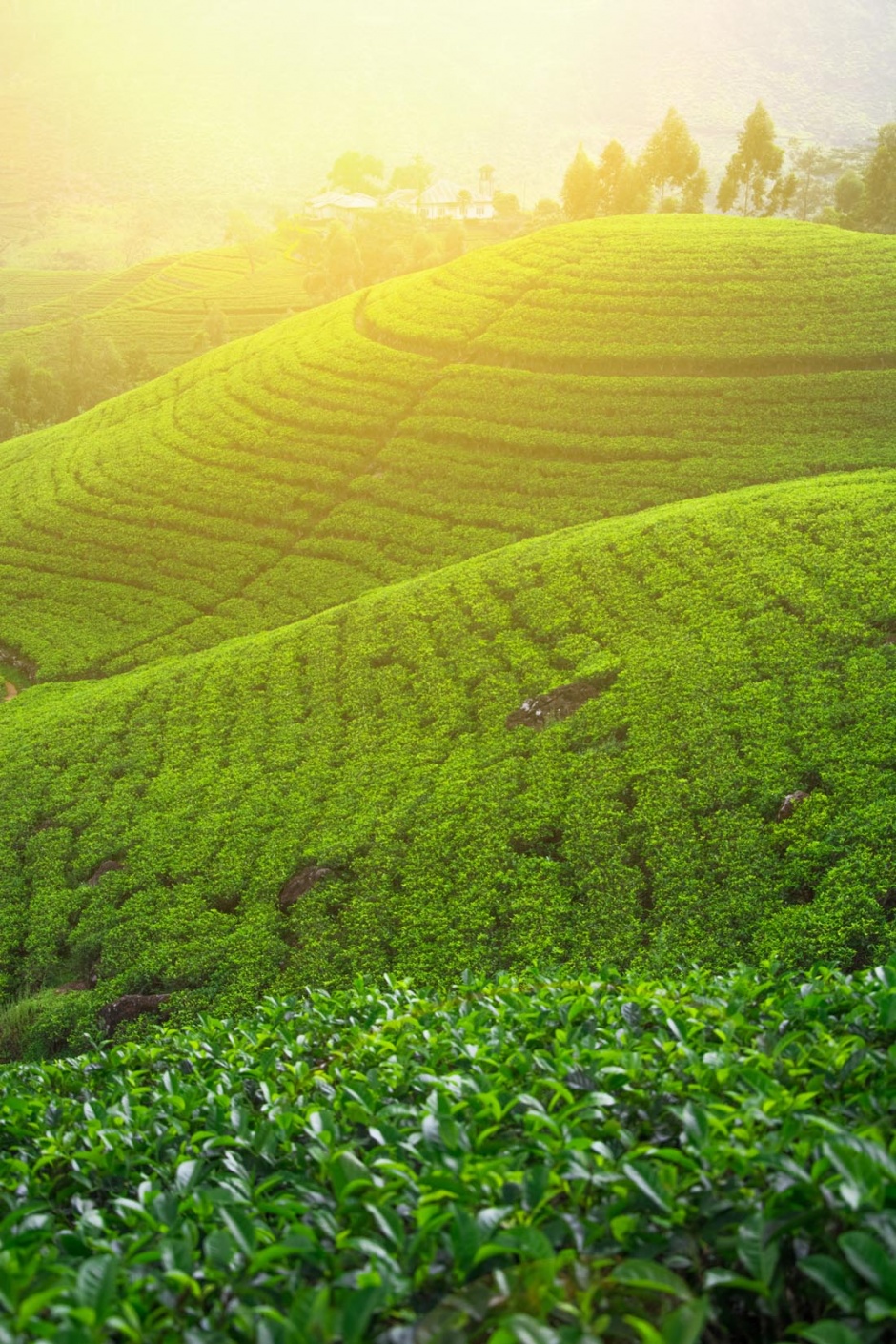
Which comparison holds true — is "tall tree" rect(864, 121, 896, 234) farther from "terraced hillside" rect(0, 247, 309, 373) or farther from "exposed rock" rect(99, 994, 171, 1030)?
"exposed rock" rect(99, 994, 171, 1030)

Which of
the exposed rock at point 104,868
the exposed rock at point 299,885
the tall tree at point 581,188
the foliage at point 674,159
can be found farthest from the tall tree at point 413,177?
the exposed rock at point 299,885

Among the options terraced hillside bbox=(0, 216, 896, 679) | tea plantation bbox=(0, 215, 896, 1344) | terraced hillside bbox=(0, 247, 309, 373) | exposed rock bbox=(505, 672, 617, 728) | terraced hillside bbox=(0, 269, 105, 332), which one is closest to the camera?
tea plantation bbox=(0, 215, 896, 1344)

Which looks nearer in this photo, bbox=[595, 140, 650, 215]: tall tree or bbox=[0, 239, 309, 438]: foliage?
bbox=[595, 140, 650, 215]: tall tree

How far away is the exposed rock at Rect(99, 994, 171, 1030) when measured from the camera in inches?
502

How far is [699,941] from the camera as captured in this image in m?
11.0

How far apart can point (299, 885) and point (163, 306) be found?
9767 cm

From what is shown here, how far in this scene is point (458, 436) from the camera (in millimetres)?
35406

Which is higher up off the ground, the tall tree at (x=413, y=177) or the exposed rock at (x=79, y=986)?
the tall tree at (x=413, y=177)

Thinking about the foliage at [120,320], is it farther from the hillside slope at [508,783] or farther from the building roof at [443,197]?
the hillside slope at [508,783]

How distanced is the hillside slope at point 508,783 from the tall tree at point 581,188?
5295 centimetres

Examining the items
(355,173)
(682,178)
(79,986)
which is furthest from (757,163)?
(355,173)

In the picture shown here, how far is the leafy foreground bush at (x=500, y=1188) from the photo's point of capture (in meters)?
3.03

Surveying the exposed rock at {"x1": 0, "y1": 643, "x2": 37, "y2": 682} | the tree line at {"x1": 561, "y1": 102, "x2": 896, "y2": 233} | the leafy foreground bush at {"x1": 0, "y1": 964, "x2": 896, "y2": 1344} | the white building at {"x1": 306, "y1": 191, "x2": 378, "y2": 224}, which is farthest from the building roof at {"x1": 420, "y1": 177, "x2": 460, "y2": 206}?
the leafy foreground bush at {"x1": 0, "y1": 964, "x2": 896, "y2": 1344}

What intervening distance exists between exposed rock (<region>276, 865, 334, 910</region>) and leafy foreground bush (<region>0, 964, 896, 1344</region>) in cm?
829
